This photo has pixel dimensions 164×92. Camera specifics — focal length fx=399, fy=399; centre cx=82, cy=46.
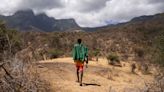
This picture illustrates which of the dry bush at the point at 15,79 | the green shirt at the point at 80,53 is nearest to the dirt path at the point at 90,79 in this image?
the green shirt at the point at 80,53

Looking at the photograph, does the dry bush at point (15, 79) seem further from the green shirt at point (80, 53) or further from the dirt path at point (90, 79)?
the green shirt at point (80, 53)

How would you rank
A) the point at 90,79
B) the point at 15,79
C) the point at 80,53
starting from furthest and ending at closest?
the point at 90,79, the point at 80,53, the point at 15,79

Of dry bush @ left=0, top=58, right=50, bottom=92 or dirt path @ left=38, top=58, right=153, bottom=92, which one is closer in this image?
dry bush @ left=0, top=58, right=50, bottom=92

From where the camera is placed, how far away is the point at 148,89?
990cm

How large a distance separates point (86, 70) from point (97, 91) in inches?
205

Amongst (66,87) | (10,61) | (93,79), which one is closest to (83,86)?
(66,87)

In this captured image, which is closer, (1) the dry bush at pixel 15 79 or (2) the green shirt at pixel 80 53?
(1) the dry bush at pixel 15 79

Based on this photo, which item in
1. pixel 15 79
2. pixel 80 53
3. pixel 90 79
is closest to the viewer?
pixel 15 79

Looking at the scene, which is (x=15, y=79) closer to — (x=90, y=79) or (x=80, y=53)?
(x=80, y=53)

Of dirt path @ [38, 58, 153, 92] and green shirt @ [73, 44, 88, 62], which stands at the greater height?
green shirt @ [73, 44, 88, 62]

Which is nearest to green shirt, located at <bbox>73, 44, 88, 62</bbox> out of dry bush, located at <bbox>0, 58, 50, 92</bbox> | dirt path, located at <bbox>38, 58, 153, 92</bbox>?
dirt path, located at <bbox>38, 58, 153, 92</bbox>

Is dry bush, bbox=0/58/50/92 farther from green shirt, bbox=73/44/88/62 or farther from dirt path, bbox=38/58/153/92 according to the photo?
green shirt, bbox=73/44/88/62

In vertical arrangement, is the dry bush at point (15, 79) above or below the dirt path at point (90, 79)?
above

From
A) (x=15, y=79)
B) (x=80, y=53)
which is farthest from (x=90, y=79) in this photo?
(x=15, y=79)
